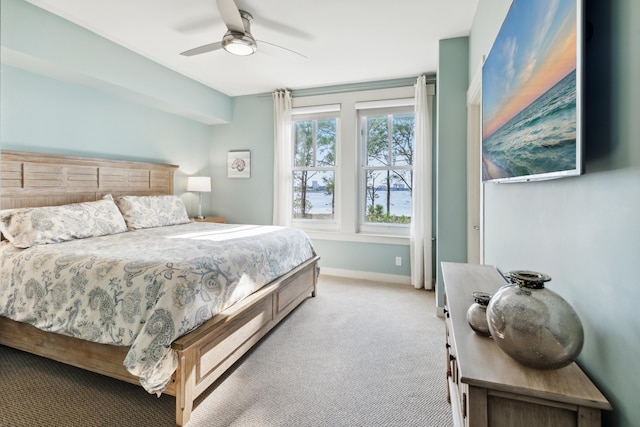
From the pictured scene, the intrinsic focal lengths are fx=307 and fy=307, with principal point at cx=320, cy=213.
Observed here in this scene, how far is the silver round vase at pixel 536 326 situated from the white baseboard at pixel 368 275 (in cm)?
327

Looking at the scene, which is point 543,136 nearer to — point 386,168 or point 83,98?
point 386,168

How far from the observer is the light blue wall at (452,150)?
289 cm

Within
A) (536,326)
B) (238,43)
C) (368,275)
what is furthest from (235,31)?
(368,275)

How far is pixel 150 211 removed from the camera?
3381mm

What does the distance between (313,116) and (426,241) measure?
7.67 ft

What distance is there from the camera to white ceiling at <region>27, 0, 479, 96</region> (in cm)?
244

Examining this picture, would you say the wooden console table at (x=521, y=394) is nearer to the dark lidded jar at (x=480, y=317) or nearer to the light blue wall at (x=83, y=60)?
the dark lidded jar at (x=480, y=317)

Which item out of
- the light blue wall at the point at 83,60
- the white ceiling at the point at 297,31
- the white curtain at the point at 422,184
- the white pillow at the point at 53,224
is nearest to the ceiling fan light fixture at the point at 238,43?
the white ceiling at the point at 297,31

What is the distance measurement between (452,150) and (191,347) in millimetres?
2704

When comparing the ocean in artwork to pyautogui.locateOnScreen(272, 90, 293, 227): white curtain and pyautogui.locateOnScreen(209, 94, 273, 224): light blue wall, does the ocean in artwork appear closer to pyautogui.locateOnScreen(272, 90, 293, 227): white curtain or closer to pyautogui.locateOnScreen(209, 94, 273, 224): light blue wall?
pyautogui.locateOnScreen(272, 90, 293, 227): white curtain

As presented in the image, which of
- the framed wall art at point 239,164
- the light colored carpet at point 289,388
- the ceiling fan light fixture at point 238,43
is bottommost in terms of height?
the light colored carpet at point 289,388

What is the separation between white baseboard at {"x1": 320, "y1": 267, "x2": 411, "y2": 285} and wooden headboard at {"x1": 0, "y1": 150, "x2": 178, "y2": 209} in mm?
2605

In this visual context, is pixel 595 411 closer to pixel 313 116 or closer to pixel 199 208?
pixel 313 116

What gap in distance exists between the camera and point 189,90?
3.98 metres
